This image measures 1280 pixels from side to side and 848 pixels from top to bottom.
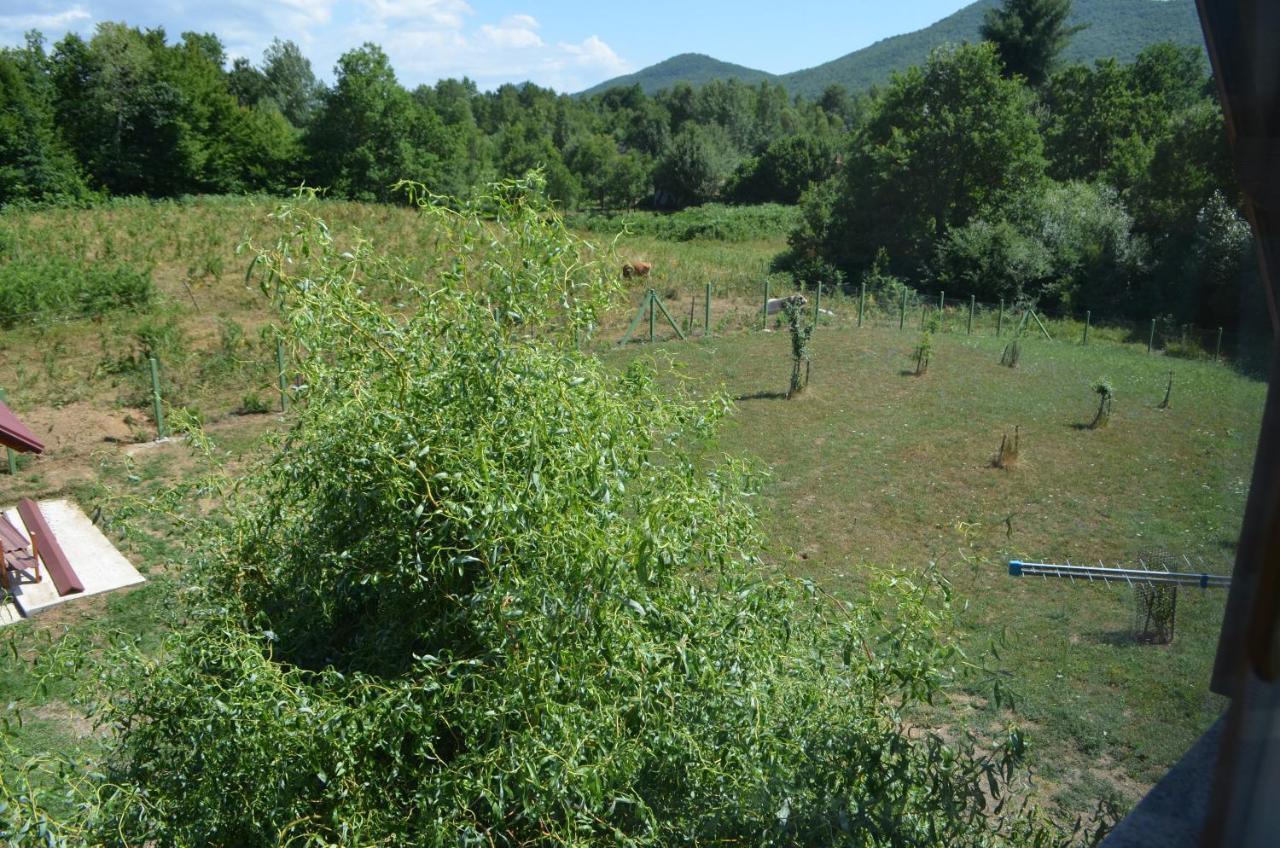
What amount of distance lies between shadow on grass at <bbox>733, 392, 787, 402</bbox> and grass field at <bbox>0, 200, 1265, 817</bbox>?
0.07 m

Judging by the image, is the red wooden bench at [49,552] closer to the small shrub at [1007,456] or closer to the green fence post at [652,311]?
the small shrub at [1007,456]

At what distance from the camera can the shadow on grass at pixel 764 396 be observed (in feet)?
48.2

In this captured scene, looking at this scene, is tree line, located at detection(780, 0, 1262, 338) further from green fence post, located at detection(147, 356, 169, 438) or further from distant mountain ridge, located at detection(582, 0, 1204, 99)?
green fence post, located at detection(147, 356, 169, 438)

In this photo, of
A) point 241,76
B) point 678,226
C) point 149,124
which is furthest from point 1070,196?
point 241,76

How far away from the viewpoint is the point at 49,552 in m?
8.58

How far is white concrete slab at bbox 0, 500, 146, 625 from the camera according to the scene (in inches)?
327

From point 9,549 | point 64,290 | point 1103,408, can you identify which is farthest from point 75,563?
point 1103,408

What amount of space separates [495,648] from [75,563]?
25.8ft

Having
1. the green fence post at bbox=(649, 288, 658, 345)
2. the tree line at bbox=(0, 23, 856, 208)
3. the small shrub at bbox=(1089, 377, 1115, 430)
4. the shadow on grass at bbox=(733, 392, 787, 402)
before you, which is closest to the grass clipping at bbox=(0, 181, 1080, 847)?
the shadow on grass at bbox=(733, 392, 787, 402)

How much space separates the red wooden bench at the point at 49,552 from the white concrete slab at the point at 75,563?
117 millimetres

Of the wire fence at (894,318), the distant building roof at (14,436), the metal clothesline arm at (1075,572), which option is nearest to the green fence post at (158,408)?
the distant building roof at (14,436)

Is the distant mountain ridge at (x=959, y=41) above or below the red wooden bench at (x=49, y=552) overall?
above

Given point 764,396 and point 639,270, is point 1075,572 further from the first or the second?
point 639,270

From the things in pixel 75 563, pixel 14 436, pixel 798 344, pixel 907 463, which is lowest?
pixel 75 563
